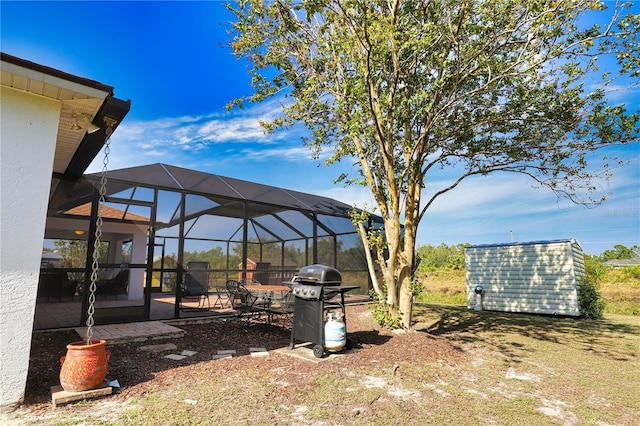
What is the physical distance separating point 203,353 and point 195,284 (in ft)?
8.90

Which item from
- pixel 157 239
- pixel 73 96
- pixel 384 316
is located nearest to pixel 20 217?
pixel 73 96

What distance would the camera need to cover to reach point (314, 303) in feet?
16.5

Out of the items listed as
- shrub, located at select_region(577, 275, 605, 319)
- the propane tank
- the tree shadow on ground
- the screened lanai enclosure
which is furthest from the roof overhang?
shrub, located at select_region(577, 275, 605, 319)

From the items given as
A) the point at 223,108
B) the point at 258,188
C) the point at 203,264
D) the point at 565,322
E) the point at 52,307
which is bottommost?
the point at 565,322

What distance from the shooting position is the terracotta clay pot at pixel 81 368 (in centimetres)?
311

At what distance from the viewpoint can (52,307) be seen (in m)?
6.13

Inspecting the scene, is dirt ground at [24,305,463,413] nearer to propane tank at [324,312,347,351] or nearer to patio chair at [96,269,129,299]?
propane tank at [324,312,347,351]

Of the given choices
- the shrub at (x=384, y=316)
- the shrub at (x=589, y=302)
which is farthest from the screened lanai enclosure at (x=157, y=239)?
the shrub at (x=589, y=302)

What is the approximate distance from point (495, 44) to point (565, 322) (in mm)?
7648

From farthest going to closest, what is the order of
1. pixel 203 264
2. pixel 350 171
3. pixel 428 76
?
1. pixel 350 171
2. pixel 203 264
3. pixel 428 76

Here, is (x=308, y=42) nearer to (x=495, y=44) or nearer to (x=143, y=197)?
(x=495, y=44)

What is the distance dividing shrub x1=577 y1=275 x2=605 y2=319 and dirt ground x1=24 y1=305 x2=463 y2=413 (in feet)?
22.8

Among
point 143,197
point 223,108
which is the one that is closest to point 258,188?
point 223,108

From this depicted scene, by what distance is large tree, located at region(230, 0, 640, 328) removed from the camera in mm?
5391
